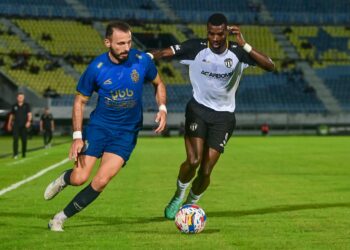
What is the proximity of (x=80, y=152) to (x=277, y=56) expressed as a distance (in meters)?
61.6

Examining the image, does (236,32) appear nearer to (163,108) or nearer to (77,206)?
(163,108)

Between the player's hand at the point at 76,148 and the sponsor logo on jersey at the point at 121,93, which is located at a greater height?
the sponsor logo on jersey at the point at 121,93

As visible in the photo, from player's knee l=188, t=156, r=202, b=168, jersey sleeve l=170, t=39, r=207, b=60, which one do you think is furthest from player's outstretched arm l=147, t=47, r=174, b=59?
player's knee l=188, t=156, r=202, b=168

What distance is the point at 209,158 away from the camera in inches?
432

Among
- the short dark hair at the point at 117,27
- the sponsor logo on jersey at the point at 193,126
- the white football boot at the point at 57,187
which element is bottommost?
the white football boot at the point at 57,187

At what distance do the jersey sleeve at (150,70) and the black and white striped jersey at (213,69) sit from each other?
1.16 metres

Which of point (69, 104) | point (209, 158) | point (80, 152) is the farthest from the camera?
point (69, 104)

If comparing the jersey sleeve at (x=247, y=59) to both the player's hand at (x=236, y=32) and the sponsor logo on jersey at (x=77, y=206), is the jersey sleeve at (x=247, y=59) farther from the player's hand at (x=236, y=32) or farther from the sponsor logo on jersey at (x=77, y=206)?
the sponsor logo on jersey at (x=77, y=206)

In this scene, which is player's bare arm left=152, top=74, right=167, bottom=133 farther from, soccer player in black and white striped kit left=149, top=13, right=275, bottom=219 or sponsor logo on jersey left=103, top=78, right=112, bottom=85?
soccer player in black and white striped kit left=149, top=13, right=275, bottom=219

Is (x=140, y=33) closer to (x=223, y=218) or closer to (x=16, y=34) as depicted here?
(x=16, y=34)

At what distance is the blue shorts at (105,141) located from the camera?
9531 millimetres

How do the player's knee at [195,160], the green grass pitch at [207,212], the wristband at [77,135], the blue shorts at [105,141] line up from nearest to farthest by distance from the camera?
the green grass pitch at [207,212] → the wristband at [77,135] → the blue shorts at [105,141] → the player's knee at [195,160]

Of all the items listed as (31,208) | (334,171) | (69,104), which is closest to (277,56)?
(69,104)

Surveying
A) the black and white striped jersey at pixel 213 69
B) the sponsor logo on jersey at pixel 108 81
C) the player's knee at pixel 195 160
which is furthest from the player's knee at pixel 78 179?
the black and white striped jersey at pixel 213 69
